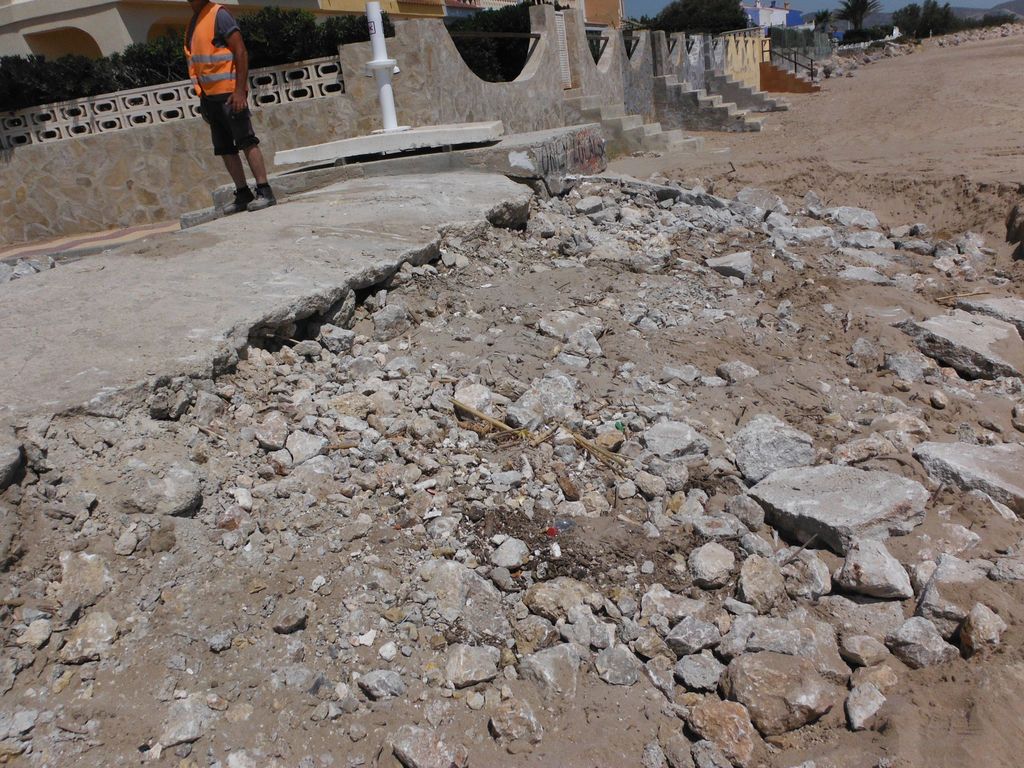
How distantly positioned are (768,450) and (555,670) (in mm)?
1498

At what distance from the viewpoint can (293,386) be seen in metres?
3.33

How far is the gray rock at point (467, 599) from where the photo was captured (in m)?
2.39

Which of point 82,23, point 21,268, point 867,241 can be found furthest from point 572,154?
point 82,23

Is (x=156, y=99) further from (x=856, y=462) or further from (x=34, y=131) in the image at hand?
(x=856, y=462)

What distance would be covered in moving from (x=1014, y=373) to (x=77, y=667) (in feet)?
15.1

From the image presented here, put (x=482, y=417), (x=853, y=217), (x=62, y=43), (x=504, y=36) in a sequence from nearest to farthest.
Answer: (x=482, y=417) < (x=853, y=217) < (x=504, y=36) < (x=62, y=43)

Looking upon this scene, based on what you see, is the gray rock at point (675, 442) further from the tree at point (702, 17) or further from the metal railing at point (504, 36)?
the tree at point (702, 17)

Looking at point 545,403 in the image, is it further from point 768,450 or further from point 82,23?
point 82,23

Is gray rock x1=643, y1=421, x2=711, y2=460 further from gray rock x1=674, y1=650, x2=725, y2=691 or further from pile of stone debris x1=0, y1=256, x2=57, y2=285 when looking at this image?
pile of stone debris x1=0, y1=256, x2=57, y2=285

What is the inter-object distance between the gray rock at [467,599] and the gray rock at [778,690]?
2.25ft

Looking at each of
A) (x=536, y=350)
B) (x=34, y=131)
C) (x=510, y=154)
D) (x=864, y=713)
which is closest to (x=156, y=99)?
(x=34, y=131)

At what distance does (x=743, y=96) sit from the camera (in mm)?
17672

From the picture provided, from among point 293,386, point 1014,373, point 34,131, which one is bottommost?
point 1014,373

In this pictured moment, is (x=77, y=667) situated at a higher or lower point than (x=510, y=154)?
lower
